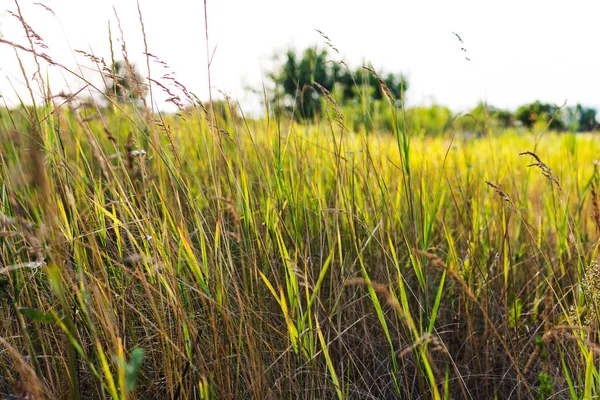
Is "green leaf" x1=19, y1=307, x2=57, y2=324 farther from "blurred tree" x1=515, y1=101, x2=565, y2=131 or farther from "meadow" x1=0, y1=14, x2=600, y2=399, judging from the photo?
"blurred tree" x1=515, y1=101, x2=565, y2=131

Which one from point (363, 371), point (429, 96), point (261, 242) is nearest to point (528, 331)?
point (363, 371)

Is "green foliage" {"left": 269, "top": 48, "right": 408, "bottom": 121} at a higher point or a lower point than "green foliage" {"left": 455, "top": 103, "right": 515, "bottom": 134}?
higher

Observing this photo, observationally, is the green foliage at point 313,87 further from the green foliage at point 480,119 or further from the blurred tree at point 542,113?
the blurred tree at point 542,113

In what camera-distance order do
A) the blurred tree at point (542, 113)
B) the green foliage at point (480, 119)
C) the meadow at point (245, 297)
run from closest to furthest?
the meadow at point (245, 297) < the green foliage at point (480, 119) < the blurred tree at point (542, 113)

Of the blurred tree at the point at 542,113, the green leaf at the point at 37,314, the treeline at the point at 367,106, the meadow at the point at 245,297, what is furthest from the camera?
the blurred tree at the point at 542,113

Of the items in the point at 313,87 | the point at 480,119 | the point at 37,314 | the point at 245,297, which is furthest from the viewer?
the point at 480,119

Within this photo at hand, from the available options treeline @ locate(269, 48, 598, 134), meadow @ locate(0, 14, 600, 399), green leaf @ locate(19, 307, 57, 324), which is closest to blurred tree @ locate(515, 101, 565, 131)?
treeline @ locate(269, 48, 598, 134)

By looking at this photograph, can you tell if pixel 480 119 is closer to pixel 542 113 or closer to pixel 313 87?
pixel 542 113

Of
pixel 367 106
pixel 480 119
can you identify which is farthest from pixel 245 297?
pixel 480 119

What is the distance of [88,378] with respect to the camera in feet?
4.00

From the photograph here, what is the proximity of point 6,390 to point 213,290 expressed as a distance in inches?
22.8

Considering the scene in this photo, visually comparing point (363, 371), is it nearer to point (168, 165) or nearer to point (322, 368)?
point (322, 368)

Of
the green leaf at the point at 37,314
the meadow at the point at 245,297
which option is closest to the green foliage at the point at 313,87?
the meadow at the point at 245,297

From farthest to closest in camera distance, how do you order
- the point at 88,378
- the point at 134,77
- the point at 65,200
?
the point at 65,200, the point at 88,378, the point at 134,77
